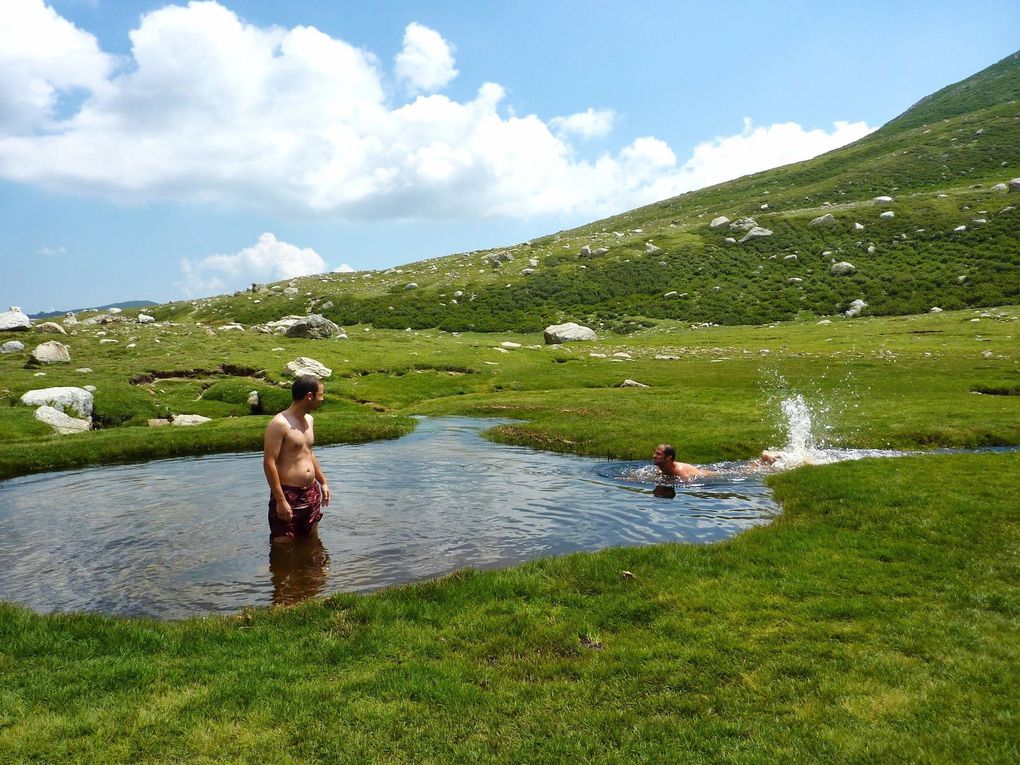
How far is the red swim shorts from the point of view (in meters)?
14.9

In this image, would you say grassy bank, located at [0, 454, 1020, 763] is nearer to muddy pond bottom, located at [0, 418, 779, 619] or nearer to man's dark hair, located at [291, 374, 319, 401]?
muddy pond bottom, located at [0, 418, 779, 619]

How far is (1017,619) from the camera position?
9.81 metres

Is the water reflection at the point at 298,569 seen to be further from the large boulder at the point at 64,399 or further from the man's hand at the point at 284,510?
the large boulder at the point at 64,399

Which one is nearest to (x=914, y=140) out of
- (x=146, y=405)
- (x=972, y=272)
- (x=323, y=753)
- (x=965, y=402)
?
(x=972, y=272)

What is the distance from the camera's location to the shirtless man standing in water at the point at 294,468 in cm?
1412

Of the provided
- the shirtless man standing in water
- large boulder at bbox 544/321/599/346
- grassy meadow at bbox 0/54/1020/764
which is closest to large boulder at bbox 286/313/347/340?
large boulder at bbox 544/321/599/346

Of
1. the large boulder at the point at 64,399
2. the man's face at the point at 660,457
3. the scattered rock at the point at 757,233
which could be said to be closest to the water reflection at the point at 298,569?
the man's face at the point at 660,457

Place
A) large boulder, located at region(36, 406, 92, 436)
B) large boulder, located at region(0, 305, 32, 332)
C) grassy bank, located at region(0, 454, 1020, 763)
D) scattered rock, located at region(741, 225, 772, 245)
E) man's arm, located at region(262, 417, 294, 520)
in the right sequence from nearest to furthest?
grassy bank, located at region(0, 454, 1020, 763) → man's arm, located at region(262, 417, 294, 520) → large boulder, located at region(36, 406, 92, 436) → large boulder, located at region(0, 305, 32, 332) → scattered rock, located at region(741, 225, 772, 245)

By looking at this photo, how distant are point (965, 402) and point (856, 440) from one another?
12.0m

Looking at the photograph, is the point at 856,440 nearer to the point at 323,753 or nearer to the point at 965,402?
the point at 965,402

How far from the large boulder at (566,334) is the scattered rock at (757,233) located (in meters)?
58.5

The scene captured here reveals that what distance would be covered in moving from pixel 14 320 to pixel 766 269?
113 meters

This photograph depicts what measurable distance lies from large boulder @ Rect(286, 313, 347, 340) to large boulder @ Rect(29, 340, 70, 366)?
25.9m

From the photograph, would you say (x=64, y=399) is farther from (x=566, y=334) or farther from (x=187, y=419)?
(x=566, y=334)
